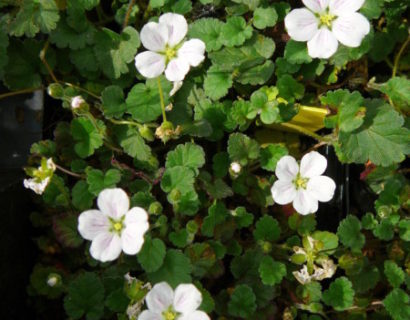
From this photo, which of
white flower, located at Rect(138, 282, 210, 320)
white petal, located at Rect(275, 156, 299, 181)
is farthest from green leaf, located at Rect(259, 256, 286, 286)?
white flower, located at Rect(138, 282, 210, 320)

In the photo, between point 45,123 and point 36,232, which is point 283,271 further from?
point 45,123

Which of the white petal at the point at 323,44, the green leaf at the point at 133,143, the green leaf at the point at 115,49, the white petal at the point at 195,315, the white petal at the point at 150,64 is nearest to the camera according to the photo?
the white petal at the point at 195,315

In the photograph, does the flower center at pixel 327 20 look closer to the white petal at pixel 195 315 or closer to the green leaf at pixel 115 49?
the green leaf at pixel 115 49

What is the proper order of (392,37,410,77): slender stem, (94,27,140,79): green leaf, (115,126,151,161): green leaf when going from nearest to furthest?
1. (115,126,151,161): green leaf
2. (94,27,140,79): green leaf
3. (392,37,410,77): slender stem

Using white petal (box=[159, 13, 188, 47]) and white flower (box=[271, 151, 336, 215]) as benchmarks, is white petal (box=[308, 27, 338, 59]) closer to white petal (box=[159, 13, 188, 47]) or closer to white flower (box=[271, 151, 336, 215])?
white flower (box=[271, 151, 336, 215])

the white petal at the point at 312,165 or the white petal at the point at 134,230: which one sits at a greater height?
the white petal at the point at 312,165

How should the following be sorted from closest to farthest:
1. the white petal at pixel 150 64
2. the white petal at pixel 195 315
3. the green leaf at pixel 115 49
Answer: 1. the white petal at pixel 195 315
2. the white petal at pixel 150 64
3. the green leaf at pixel 115 49

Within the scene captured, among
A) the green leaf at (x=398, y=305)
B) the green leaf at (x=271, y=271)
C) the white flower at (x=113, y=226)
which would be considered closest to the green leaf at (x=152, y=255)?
the white flower at (x=113, y=226)

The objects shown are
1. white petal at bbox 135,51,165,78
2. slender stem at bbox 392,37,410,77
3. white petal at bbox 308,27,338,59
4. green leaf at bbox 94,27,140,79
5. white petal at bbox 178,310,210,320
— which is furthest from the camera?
slender stem at bbox 392,37,410,77
